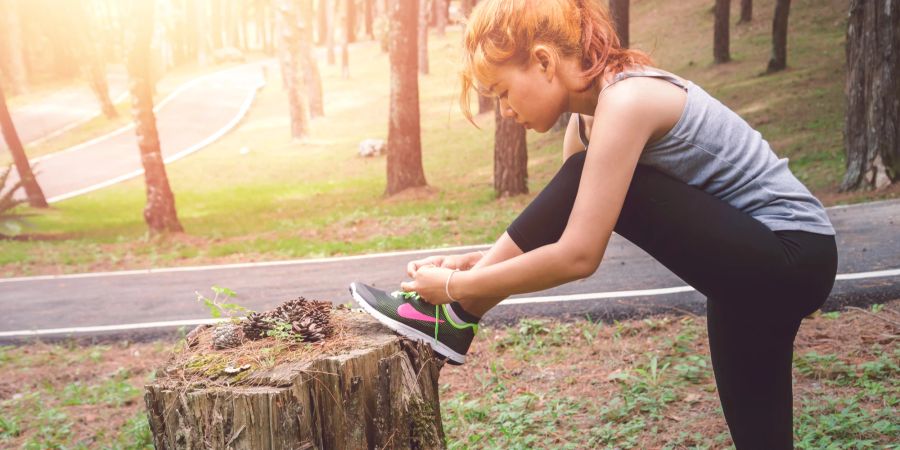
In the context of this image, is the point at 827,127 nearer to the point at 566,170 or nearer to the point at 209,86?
the point at 566,170

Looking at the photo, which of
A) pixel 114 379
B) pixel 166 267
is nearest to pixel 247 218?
pixel 166 267

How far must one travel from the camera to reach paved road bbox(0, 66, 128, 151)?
103 ft

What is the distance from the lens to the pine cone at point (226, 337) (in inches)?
119

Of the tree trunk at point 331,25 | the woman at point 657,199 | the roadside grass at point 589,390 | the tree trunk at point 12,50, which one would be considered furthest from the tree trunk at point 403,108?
the tree trunk at point 12,50

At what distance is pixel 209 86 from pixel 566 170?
45.5m

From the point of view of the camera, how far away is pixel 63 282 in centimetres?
1043

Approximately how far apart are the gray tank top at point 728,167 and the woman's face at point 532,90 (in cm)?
30

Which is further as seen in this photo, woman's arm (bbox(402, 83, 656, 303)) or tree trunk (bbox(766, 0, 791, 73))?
tree trunk (bbox(766, 0, 791, 73))

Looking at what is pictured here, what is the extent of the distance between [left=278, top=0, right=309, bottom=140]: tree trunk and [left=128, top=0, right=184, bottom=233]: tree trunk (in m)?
14.3

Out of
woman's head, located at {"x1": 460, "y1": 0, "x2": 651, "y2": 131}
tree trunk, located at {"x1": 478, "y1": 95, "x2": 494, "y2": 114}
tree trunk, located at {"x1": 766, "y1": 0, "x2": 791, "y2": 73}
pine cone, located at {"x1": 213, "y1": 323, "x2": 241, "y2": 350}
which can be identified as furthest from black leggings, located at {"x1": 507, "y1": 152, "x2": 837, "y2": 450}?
tree trunk, located at {"x1": 478, "y1": 95, "x2": 494, "y2": 114}

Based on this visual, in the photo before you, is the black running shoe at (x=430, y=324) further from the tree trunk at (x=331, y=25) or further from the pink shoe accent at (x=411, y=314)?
the tree trunk at (x=331, y=25)

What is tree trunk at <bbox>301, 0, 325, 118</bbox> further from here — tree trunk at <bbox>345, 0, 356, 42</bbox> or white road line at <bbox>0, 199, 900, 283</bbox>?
white road line at <bbox>0, 199, 900, 283</bbox>

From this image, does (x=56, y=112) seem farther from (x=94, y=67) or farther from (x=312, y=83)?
(x=312, y=83)

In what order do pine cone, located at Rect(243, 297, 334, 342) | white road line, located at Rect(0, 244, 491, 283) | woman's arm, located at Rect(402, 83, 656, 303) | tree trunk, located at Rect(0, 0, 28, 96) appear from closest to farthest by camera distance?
woman's arm, located at Rect(402, 83, 656, 303) < pine cone, located at Rect(243, 297, 334, 342) < white road line, located at Rect(0, 244, 491, 283) < tree trunk, located at Rect(0, 0, 28, 96)
